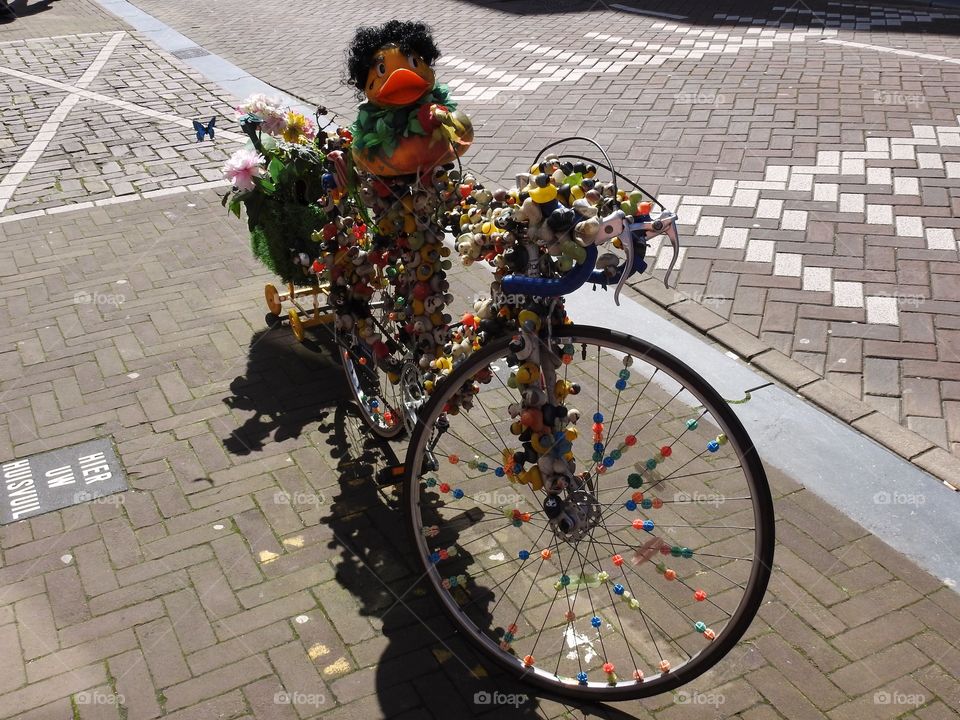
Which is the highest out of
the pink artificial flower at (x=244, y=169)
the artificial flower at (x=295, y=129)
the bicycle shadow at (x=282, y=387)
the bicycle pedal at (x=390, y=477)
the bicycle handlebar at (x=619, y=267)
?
the bicycle handlebar at (x=619, y=267)

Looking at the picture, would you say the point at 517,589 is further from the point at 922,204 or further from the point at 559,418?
the point at 922,204

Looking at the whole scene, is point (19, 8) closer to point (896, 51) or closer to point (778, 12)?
point (778, 12)

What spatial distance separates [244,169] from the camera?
4.75 meters

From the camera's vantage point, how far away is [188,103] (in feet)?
32.4

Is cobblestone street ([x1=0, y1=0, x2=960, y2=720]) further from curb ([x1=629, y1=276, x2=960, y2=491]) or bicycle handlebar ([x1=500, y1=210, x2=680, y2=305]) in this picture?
bicycle handlebar ([x1=500, y1=210, x2=680, y2=305])

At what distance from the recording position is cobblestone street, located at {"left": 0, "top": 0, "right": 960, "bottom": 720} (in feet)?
10.5

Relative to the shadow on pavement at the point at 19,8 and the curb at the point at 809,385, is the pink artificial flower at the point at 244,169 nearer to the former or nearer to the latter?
the curb at the point at 809,385

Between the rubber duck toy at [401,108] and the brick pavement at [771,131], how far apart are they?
2575mm

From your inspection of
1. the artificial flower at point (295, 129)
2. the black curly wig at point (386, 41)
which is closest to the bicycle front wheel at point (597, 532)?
the black curly wig at point (386, 41)

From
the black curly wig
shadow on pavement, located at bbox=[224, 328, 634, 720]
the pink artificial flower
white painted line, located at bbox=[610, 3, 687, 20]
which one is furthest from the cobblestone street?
white painted line, located at bbox=[610, 3, 687, 20]

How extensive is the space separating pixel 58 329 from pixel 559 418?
3814 mm

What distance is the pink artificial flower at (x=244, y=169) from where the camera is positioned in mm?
4742

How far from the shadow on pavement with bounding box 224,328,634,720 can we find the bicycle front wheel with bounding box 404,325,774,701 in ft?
0.38

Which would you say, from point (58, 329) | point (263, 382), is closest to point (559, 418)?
point (263, 382)
